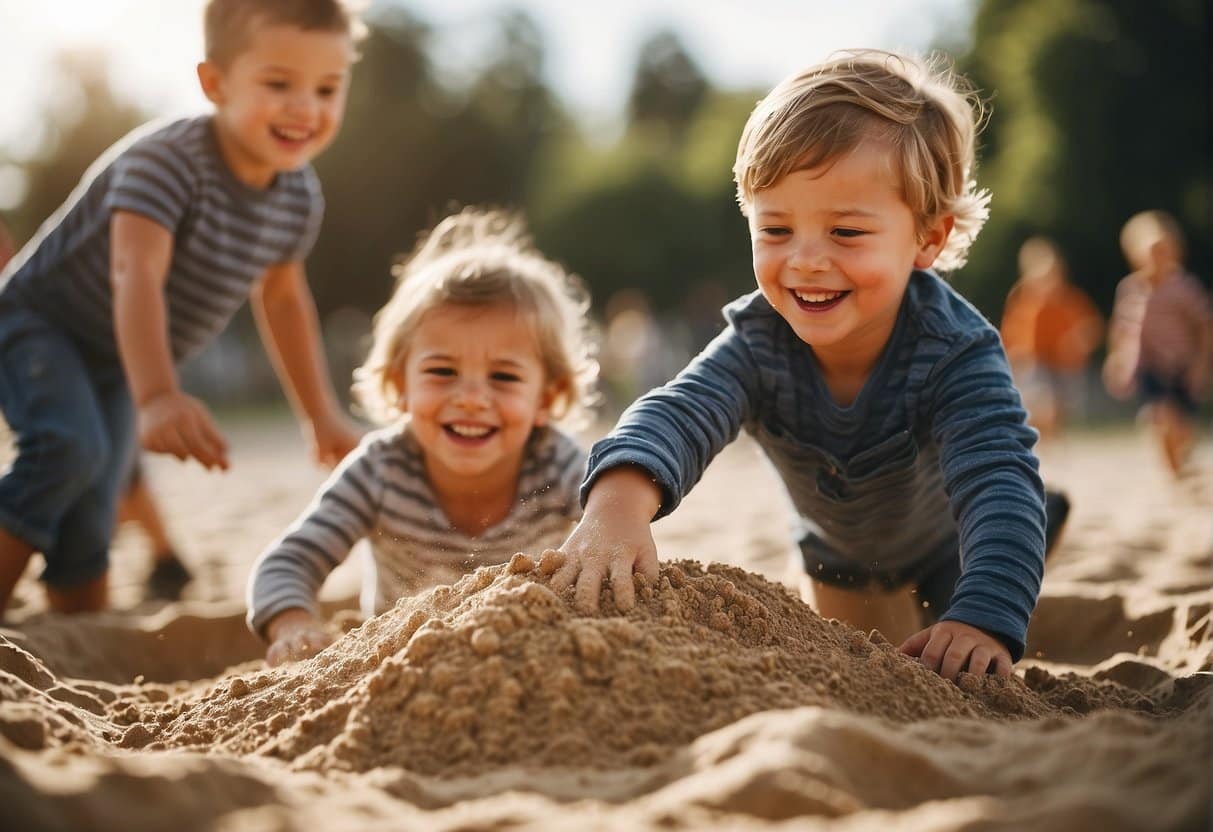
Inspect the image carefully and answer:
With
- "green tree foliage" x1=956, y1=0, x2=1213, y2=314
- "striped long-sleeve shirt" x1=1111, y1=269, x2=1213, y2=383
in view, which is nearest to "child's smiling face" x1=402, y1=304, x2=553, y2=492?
"striped long-sleeve shirt" x1=1111, y1=269, x2=1213, y2=383

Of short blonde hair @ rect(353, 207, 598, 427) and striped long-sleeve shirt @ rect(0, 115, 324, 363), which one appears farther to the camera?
striped long-sleeve shirt @ rect(0, 115, 324, 363)

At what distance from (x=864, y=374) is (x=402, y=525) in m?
1.28

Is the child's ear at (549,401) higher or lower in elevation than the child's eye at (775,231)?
lower

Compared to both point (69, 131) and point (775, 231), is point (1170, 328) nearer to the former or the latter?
point (775, 231)

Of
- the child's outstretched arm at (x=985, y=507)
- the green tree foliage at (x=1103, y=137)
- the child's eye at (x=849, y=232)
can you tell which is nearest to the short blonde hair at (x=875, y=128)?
the child's eye at (x=849, y=232)

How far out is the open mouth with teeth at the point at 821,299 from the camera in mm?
2488

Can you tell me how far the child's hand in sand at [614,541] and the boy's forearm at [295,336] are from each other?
1940 millimetres

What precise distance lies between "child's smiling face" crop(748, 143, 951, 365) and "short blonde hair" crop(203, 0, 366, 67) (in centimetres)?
168

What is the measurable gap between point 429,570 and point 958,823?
1.95 metres

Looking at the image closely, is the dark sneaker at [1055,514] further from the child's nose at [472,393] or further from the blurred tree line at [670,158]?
the blurred tree line at [670,158]

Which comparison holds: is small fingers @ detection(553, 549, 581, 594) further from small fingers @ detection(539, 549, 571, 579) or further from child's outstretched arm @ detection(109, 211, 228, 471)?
child's outstretched arm @ detection(109, 211, 228, 471)

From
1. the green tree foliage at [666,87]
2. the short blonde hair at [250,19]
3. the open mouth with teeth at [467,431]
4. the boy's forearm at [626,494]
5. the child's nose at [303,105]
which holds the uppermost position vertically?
the green tree foliage at [666,87]

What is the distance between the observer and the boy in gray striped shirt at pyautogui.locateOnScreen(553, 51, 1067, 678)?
2250 millimetres

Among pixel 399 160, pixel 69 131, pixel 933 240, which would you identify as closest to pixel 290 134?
pixel 933 240
